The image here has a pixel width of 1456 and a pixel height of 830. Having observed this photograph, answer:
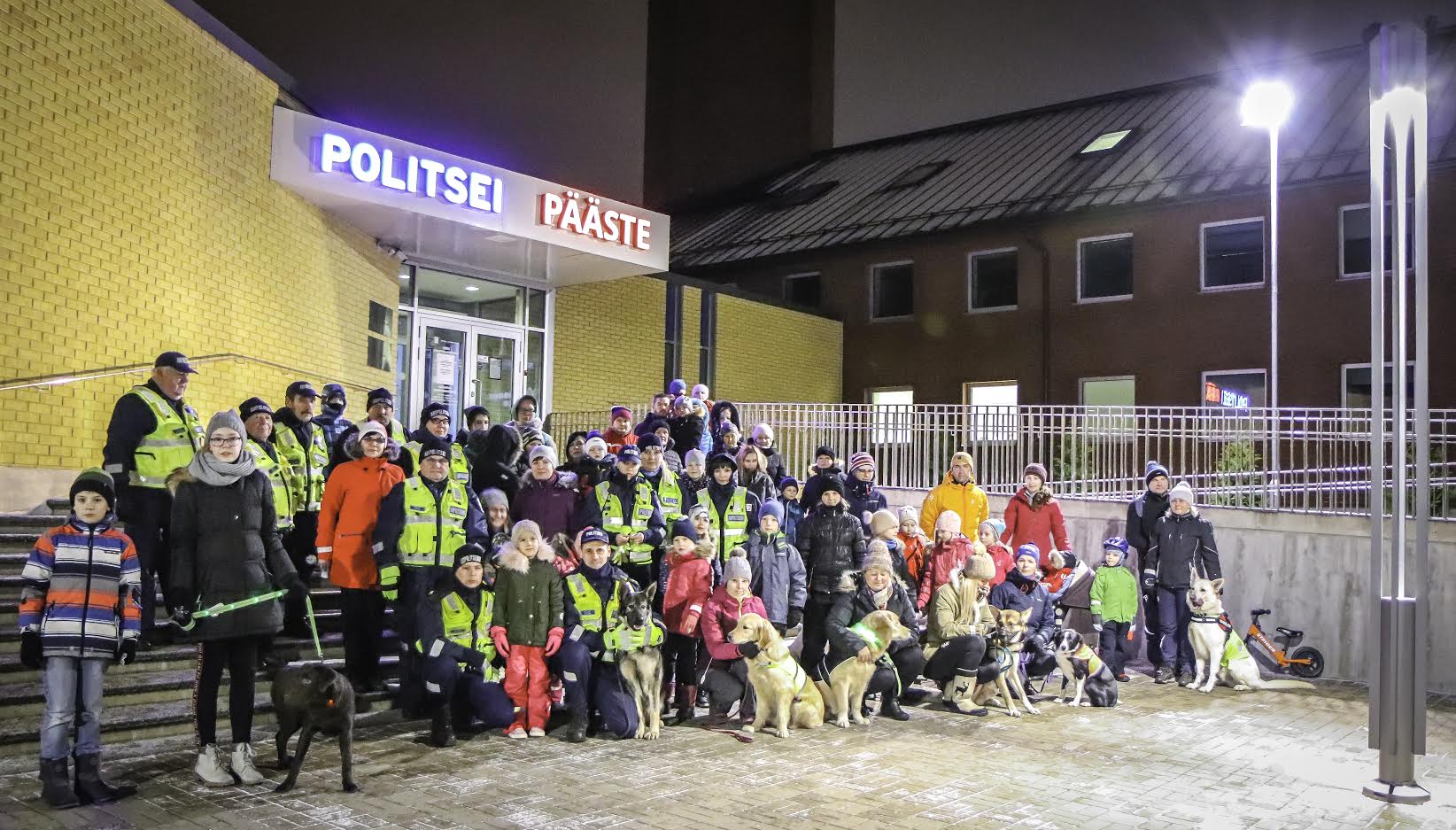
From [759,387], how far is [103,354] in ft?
51.6

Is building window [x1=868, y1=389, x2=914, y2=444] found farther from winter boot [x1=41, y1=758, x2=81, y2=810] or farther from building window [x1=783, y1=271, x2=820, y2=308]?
winter boot [x1=41, y1=758, x2=81, y2=810]

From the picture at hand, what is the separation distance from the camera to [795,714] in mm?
8438

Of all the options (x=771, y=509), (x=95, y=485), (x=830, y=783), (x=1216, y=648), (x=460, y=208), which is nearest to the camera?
(x=95, y=485)

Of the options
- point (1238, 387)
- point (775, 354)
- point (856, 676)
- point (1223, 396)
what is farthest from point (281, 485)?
point (1238, 387)

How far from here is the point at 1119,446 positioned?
15.2m

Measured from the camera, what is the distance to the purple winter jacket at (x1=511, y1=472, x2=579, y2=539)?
9.50m

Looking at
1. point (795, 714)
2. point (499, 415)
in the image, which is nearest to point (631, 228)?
point (499, 415)

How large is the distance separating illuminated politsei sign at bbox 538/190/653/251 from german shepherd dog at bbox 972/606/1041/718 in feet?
27.6

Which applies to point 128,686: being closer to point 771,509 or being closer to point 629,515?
point 629,515

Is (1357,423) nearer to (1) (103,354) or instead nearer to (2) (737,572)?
(2) (737,572)

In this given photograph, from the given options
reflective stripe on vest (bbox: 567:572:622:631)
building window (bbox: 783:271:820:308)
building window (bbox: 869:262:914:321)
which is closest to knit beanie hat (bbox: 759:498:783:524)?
reflective stripe on vest (bbox: 567:572:622:631)

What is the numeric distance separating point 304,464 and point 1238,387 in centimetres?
1929

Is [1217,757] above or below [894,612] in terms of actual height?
below

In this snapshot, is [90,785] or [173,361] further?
[173,361]
